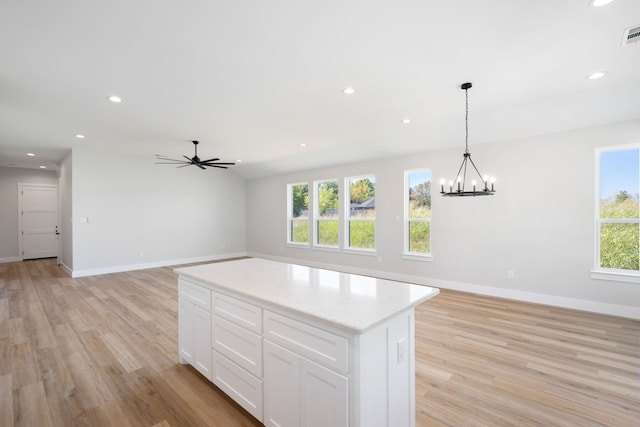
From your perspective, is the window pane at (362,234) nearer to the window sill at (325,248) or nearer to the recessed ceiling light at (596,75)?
the window sill at (325,248)

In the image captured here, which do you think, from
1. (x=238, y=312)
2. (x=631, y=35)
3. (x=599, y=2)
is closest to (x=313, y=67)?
(x=599, y=2)

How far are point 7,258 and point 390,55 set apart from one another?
11.1 m

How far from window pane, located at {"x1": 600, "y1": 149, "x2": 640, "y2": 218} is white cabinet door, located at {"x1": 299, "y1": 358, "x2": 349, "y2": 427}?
182 inches

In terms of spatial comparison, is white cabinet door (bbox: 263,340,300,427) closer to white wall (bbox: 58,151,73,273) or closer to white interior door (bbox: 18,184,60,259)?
white wall (bbox: 58,151,73,273)

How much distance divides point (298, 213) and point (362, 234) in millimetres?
2117

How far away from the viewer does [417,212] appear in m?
5.71

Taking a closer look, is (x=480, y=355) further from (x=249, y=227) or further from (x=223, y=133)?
(x=249, y=227)

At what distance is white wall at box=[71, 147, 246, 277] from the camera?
634 centimetres

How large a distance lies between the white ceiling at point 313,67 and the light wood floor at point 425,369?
269 cm

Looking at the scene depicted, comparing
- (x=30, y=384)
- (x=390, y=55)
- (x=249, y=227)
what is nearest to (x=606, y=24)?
(x=390, y=55)

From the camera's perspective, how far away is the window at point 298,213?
7.77 meters

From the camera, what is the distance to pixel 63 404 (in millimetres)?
2129

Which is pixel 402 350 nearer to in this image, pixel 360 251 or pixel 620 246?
pixel 620 246

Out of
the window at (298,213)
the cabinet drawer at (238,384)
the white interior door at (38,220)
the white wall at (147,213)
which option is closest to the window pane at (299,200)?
the window at (298,213)
